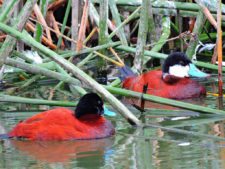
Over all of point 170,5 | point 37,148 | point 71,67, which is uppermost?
point 170,5

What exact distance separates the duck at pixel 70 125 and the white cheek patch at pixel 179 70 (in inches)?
79.1

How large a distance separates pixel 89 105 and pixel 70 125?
0.22 meters

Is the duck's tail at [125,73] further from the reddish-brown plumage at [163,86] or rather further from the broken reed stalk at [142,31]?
the broken reed stalk at [142,31]

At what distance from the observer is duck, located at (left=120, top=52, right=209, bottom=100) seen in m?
7.97

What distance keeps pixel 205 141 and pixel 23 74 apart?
2977 millimetres

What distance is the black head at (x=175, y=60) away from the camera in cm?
830

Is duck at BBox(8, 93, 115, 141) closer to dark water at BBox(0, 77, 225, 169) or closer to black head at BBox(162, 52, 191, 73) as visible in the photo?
dark water at BBox(0, 77, 225, 169)

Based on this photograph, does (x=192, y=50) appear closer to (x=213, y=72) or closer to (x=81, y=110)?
(x=213, y=72)

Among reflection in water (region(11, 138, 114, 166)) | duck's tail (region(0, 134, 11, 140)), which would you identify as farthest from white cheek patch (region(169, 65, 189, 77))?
duck's tail (region(0, 134, 11, 140))

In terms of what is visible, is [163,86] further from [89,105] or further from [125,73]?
[89,105]

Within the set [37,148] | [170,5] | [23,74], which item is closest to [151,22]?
[170,5]

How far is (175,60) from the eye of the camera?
8336 mm

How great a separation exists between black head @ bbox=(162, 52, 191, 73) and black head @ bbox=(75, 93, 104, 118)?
2.00 m

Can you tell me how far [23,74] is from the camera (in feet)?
27.2
